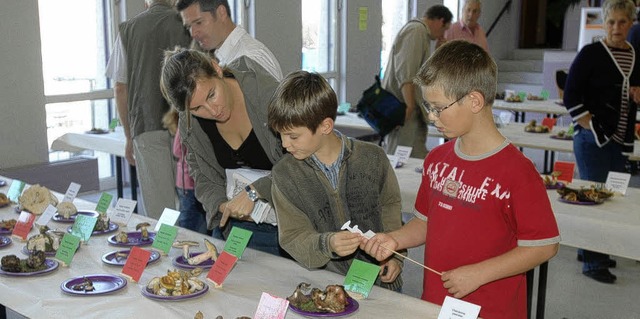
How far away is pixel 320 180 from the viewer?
6.98 feet

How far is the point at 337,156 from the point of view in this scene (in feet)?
7.05

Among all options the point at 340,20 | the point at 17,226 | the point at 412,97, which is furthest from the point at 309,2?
the point at 17,226

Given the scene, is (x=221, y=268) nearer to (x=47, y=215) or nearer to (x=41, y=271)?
(x=41, y=271)

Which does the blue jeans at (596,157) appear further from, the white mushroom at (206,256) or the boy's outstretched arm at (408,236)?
the white mushroom at (206,256)

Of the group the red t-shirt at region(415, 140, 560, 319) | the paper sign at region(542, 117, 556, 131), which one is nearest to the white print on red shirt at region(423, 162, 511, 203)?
the red t-shirt at region(415, 140, 560, 319)

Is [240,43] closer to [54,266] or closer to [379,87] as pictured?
[54,266]

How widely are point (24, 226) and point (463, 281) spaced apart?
1583mm

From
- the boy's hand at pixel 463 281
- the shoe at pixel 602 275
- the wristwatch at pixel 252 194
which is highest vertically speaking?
the wristwatch at pixel 252 194

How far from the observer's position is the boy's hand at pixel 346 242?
1903mm

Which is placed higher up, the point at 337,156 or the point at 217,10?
the point at 217,10

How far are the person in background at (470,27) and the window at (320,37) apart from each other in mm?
1518

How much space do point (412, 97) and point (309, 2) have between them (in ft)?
12.0

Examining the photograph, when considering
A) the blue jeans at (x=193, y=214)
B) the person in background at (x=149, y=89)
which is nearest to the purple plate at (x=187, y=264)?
the blue jeans at (x=193, y=214)

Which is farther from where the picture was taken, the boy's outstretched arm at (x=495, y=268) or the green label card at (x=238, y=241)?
the green label card at (x=238, y=241)
